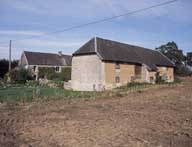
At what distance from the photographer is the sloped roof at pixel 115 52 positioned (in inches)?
1382

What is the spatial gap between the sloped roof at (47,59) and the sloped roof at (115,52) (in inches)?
800

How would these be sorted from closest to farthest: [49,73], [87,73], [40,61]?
1. [87,73]
2. [49,73]
3. [40,61]

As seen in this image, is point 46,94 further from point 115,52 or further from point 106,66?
point 115,52

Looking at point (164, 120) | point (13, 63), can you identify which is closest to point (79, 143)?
point (164, 120)

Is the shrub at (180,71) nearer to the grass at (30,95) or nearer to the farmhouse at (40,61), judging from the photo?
the farmhouse at (40,61)

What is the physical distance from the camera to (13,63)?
65188 mm

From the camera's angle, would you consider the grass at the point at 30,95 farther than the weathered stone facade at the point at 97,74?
No

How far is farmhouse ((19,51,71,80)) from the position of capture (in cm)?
5519

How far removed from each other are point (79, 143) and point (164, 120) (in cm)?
532

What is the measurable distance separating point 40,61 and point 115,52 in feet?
79.2

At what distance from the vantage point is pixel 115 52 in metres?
37.8

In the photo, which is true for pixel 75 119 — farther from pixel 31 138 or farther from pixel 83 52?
pixel 83 52

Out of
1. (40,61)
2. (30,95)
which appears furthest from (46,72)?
(30,95)

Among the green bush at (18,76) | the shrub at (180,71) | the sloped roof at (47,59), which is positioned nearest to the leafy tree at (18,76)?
the green bush at (18,76)
